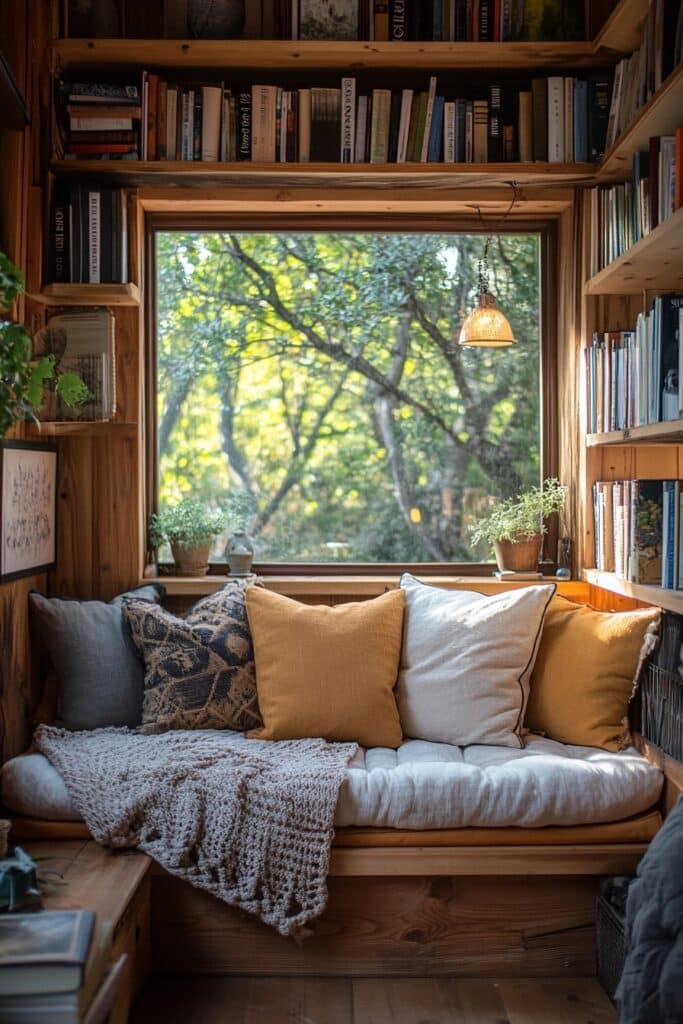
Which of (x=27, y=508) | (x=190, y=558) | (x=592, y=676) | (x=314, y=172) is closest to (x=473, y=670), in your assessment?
(x=592, y=676)

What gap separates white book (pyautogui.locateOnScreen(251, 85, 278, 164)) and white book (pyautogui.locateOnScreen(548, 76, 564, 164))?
89 cm

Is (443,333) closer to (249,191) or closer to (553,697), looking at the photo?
(249,191)

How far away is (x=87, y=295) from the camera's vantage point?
11.2 feet

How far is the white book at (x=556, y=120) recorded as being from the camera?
11.5 ft

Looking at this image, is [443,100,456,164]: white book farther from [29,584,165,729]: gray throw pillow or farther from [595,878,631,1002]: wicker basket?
[595,878,631,1002]: wicker basket

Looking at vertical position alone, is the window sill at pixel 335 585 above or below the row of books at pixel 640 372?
below

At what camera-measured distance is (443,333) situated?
380cm

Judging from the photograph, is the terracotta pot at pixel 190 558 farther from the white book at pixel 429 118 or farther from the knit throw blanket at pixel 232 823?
the white book at pixel 429 118

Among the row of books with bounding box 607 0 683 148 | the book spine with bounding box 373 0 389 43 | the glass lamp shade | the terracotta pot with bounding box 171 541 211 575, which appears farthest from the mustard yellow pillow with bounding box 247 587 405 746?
the book spine with bounding box 373 0 389 43

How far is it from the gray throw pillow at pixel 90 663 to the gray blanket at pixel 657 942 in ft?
5.28

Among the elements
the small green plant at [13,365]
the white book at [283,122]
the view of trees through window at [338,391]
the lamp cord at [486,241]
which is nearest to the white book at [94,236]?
the view of trees through window at [338,391]

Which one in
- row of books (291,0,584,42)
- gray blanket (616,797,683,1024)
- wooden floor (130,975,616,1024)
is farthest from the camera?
row of books (291,0,584,42)

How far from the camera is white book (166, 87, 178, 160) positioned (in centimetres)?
349

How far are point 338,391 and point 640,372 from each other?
120 centimetres
